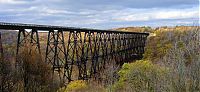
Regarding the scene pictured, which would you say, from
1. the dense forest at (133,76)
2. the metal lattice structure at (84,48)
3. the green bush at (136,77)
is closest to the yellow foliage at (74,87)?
the dense forest at (133,76)

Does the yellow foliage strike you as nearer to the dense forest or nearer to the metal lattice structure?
the dense forest

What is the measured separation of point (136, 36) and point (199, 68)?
1804 inches

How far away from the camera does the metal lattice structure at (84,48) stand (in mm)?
23511

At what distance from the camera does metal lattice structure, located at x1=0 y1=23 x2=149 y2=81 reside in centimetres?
2351

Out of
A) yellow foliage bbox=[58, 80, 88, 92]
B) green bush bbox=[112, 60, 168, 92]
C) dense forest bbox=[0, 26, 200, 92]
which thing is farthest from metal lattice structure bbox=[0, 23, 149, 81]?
green bush bbox=[112, 60, 168, 92]

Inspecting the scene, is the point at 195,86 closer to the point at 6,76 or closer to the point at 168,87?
the point at 168,87

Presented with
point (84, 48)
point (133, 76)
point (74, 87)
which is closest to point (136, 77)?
point (133, 76)

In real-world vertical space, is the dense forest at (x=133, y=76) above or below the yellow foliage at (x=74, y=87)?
above

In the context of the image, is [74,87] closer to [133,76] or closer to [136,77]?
[136,77]

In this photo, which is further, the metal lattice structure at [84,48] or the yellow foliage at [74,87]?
the yellow foliage at [74,87]

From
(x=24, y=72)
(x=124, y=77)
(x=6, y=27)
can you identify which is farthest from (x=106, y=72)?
(x=6, y=27)

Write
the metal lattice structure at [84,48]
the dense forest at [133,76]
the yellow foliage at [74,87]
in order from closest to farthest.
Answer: the dense forest at [133,76]
the metal lattice structure at [84,48]
the yellow foliage at [74,87]

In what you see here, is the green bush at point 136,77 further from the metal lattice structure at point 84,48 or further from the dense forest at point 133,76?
the metal lattice structure at point 84,48

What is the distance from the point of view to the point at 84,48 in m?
47.8
